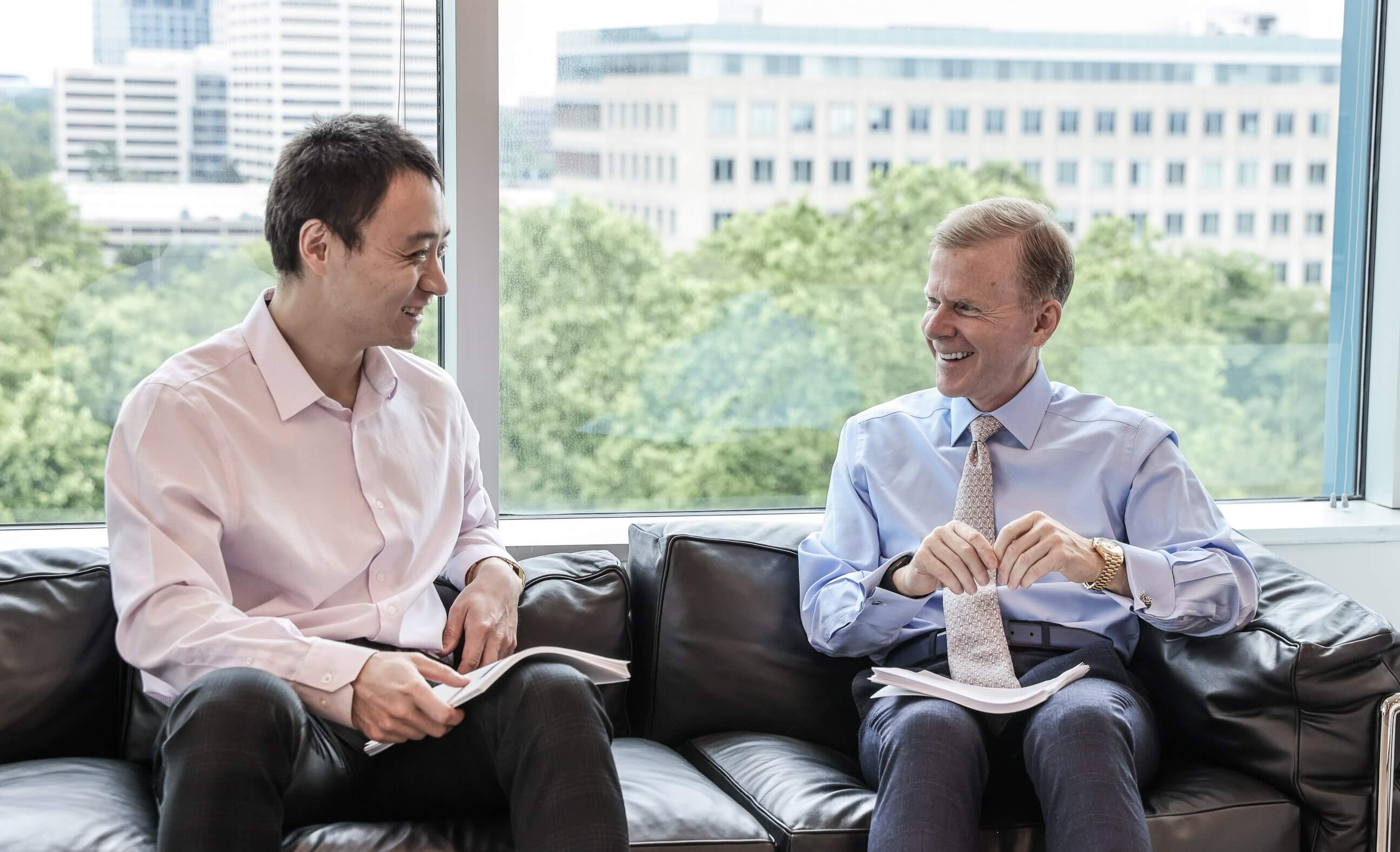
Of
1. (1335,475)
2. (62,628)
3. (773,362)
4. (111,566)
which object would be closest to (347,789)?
(111,566)

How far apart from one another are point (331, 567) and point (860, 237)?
1.68 m

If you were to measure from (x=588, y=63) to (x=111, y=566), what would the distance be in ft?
5.40

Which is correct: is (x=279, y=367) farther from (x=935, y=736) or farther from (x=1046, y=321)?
(x=1046, y=321)

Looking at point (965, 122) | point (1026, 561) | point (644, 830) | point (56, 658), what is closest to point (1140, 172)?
point (965, 122)

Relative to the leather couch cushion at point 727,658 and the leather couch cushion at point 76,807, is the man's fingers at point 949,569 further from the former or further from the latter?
the leather couch cushion at point 76,807

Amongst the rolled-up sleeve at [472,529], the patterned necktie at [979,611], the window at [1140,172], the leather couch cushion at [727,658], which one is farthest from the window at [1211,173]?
the rolled-up sleeve at [472,529]

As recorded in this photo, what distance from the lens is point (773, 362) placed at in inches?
122

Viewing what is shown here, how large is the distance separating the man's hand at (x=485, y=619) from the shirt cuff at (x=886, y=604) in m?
0.58

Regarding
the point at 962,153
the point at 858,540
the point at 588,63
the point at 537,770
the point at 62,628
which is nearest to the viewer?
the point at 537,770

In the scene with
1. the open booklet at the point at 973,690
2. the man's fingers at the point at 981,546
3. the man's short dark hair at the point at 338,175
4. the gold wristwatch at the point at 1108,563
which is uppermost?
the man's short dark hair at the point at 338,175

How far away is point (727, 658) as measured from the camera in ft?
7.52

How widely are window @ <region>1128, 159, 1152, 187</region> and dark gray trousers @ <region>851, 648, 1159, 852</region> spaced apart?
1.68 metres

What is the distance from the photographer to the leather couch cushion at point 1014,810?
1.86 meters

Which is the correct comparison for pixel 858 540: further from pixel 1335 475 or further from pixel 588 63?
pixel 1335 475
